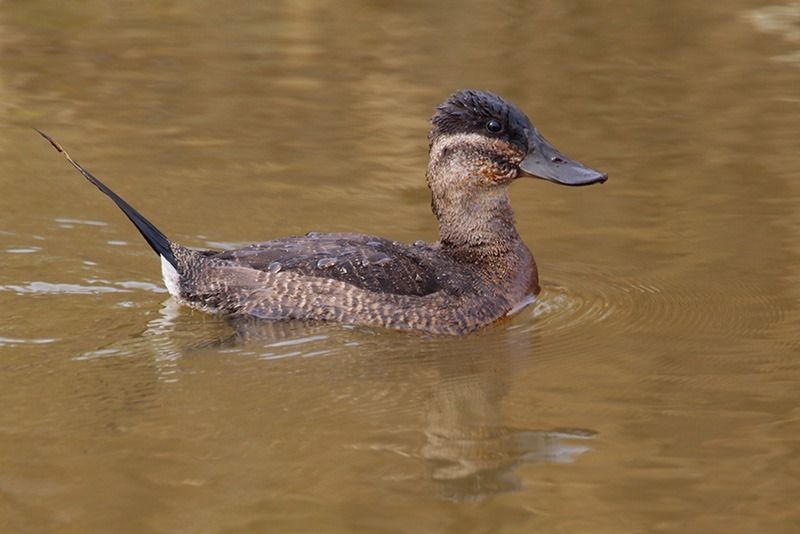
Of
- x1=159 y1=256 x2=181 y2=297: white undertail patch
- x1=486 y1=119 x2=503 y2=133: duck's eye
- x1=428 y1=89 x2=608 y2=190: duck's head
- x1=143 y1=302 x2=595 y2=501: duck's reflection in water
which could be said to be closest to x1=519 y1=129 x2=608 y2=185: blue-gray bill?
x1=428 y1=89 x2=608 y2=190: duck's head

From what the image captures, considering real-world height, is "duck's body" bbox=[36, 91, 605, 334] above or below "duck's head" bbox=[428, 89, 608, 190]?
below

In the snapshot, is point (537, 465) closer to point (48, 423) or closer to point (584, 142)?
point (48, 423)

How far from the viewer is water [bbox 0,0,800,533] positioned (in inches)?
239

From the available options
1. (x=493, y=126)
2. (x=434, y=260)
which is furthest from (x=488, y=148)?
(x=434, y=260)

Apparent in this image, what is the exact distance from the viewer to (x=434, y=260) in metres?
8.66

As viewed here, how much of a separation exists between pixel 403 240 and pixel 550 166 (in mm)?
Result: 1619

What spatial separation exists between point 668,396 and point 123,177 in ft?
17.6

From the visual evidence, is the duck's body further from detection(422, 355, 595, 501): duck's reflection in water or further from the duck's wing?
detection(422, 355, 595, 501): duck's reflection in water

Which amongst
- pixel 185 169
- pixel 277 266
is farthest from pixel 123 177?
pixel 277 266

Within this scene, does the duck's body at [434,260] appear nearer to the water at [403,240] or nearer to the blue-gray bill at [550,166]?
the blue-gray bill at [550,166]

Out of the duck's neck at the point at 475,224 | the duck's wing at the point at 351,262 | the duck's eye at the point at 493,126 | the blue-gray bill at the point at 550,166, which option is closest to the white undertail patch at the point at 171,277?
the duck's wing at the point at 351,262

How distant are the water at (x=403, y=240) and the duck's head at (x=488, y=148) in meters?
0.80

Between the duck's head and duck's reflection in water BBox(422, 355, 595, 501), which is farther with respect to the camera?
the duck's head

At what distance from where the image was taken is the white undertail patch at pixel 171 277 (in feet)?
27.6
